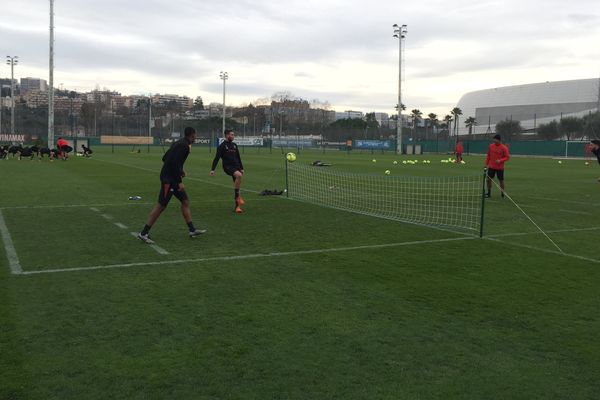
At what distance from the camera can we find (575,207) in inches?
568

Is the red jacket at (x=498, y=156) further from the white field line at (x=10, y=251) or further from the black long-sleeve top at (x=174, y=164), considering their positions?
the white field line at (x=10, y=251)

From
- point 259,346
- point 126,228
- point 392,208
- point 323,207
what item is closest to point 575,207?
point 392,208

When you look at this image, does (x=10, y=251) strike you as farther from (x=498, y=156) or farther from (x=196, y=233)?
(x=498, y=156)

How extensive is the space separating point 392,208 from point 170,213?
5177 millimetres

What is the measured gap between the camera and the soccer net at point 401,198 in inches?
476

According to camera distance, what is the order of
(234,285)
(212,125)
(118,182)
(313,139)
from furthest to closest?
1. (212,125)
2. (313,139)
3. (118,182)
4. (234,285)

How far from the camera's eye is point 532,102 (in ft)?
465

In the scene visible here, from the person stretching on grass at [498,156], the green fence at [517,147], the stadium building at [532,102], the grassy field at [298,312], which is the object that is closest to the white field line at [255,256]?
the grassy field at [298,312]

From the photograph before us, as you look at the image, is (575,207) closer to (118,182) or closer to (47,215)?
(47,215)

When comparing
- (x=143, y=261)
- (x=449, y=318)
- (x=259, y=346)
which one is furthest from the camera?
(x=143, y=261)

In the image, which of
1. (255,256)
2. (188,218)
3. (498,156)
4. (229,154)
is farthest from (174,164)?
(498,156)

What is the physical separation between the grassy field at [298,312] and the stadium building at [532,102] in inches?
4426

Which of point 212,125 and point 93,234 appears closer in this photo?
point 93,234

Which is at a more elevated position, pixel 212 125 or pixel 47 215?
pixel 212 125
